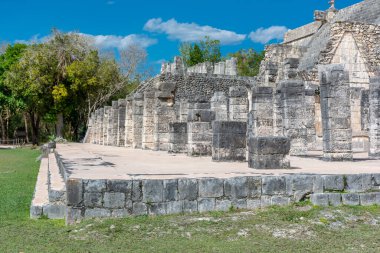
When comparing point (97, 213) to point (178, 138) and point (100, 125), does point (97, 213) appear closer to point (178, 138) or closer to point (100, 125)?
point (178, 138)

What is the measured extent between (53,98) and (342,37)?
2107 centimetres

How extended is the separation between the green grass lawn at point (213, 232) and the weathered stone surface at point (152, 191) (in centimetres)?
27

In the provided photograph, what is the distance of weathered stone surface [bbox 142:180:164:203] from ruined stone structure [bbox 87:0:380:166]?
9.80 feet

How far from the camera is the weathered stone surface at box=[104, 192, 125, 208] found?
6277 millimetres

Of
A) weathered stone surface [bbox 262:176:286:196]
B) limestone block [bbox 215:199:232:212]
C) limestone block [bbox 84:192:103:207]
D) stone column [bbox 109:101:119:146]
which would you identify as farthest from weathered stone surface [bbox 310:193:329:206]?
stone column [bbox 109:101:119:146]

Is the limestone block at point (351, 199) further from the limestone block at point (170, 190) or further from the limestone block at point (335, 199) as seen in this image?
the limestone block at point (170, 190)

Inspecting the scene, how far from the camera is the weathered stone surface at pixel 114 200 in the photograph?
20.6 feet

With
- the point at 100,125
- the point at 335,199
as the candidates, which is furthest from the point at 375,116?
the point at 100,125

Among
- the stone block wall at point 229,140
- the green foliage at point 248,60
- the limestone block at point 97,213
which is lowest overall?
the limestone block at point 97,213

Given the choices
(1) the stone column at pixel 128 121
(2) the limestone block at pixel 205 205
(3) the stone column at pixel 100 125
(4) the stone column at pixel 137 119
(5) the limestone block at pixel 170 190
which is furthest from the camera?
(3) the stone column at pixel 100 125

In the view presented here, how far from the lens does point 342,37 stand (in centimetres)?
2150

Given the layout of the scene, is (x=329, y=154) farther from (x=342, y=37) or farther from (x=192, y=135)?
(x=342, y=37)

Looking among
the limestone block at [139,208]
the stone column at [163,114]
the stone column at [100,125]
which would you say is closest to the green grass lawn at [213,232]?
the limestone block at [139,208]

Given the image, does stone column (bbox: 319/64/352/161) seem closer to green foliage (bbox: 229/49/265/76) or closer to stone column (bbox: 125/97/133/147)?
stone column (bbox: 125/97/133/147)
